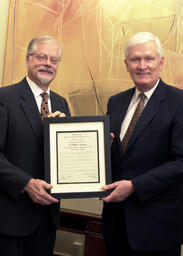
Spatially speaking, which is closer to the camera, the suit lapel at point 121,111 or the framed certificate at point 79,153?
the framed certificate at point 79,153

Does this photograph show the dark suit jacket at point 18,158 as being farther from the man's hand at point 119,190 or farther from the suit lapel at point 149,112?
the suit lapel at point 149,112

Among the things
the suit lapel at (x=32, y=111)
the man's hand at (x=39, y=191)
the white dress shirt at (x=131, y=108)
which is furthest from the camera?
the white dress shirt at (x=131, y=108)

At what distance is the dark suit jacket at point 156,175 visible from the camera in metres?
1.49

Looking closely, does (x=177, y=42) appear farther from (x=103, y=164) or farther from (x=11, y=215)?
(x=11, y=215)

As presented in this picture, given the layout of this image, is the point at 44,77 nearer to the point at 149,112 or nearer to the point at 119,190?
the point at 149,112

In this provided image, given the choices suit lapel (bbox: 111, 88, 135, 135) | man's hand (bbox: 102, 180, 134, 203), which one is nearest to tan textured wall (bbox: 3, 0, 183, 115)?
suit lapel (bbox: 111, 88, 135, 135)

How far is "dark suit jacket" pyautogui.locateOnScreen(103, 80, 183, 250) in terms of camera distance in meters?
1.49

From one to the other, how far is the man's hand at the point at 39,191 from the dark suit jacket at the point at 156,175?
1.27 ft

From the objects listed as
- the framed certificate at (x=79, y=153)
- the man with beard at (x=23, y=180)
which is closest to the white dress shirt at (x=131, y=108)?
the framed certificate at (x=79, y=153)

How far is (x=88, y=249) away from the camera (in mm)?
2311

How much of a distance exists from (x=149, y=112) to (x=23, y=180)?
0.71 m

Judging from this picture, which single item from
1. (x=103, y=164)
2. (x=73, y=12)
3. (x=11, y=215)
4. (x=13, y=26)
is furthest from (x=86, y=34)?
(x=11, y=215)

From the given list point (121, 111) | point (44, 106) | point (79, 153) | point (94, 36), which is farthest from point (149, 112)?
point (94, 36)

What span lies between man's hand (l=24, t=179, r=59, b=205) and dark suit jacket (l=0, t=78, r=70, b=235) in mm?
43
